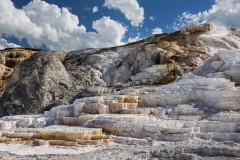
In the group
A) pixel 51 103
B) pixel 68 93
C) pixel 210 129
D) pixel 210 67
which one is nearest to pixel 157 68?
pixel 210 67

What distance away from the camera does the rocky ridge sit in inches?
325

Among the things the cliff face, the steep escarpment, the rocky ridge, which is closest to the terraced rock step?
the rocky ridge

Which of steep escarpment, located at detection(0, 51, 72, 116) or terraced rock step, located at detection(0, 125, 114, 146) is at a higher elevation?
steep escarpment, located at detection(0, 51, 72, 116)

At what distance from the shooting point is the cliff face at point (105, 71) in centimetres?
1655

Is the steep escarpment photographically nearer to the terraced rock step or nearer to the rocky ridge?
the rocky ridge

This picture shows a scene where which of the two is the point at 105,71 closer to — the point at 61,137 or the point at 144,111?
the point at 144,111

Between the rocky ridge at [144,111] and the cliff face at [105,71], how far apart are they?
0.26 feet

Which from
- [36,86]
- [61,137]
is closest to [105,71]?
[36,86]

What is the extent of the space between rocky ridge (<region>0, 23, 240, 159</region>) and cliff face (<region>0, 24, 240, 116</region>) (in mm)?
78

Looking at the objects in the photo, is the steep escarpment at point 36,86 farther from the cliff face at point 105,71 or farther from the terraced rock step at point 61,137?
the terraced rock step at point 61,137

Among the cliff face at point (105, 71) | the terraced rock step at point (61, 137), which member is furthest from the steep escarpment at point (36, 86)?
the terraced rock step at point (61, 137)

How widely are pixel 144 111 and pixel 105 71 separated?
1399 centimetres

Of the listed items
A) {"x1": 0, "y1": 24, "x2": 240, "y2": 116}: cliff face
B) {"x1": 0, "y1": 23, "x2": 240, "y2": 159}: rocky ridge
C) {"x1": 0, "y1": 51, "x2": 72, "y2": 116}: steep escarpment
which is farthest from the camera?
{"x1": 0, "y1": 24, "x2": 240, "y2": 116}: cliff face

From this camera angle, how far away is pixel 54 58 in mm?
19828
